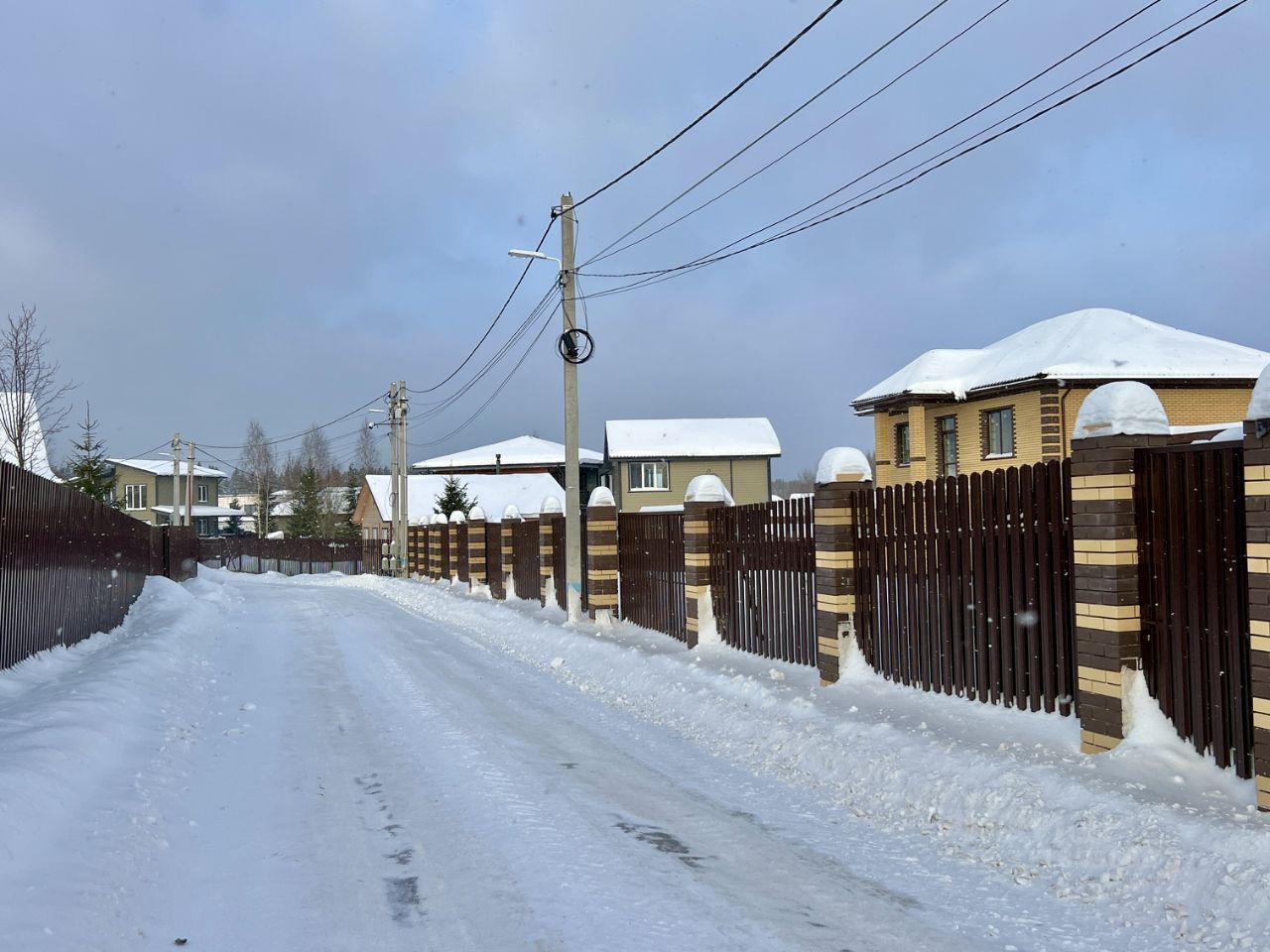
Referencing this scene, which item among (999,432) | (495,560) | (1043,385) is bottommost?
(495,560)

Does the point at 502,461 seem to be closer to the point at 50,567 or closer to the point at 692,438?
the point at 692,438

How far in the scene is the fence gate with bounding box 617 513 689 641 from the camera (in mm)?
13391

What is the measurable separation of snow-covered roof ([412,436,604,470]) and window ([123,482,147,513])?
25047mm

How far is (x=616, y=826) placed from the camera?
5.42m

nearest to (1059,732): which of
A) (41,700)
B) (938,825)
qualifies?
(938,825)

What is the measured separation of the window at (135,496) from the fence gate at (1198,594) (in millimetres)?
89314

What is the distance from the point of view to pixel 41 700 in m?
7.97

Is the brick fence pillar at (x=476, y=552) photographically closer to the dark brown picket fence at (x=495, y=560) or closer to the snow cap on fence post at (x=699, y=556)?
the dark brown picket fence at (x=495, y=560)

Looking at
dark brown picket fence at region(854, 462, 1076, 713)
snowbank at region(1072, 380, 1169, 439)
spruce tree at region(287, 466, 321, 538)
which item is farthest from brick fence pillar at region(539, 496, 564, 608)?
spruce tree at region(287, 466, 321, 538)

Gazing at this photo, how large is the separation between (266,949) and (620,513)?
1277 cm

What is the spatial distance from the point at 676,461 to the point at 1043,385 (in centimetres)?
2966

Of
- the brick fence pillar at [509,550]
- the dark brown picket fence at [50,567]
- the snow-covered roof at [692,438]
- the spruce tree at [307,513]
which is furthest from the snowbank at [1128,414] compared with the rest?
the spruce tree at [307,513]

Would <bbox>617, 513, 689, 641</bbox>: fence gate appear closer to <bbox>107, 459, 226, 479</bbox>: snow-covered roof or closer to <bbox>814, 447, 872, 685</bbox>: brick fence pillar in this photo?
<bbox>814, 447, 872, 685</bbox>: brick fence pillar

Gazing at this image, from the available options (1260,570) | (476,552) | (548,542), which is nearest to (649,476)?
(476,552)
